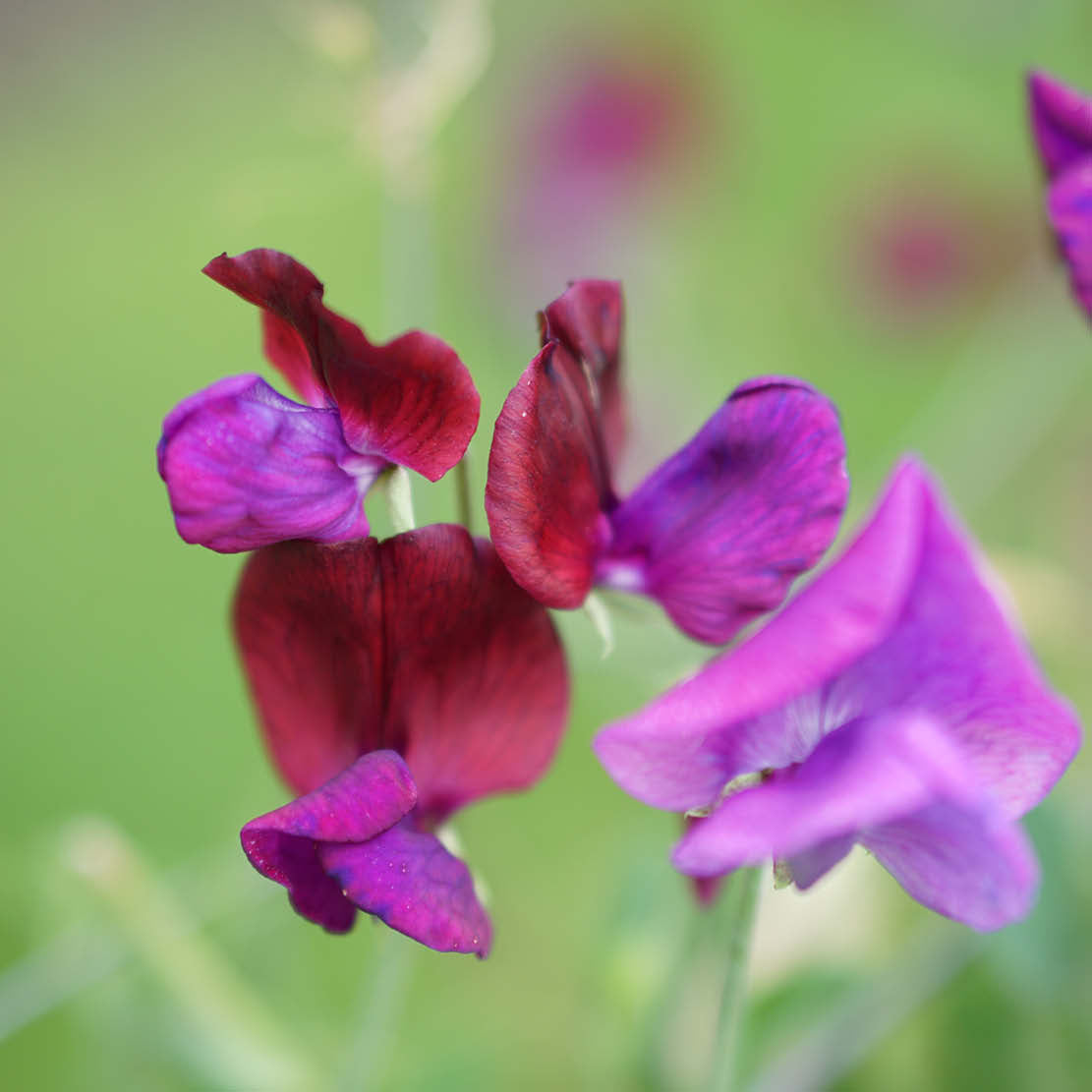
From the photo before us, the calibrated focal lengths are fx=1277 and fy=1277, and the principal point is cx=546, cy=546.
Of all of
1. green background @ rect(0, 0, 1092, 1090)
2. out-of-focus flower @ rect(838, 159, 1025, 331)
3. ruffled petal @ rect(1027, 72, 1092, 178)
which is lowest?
green background @ rect(0, 0, 1092, 1090)

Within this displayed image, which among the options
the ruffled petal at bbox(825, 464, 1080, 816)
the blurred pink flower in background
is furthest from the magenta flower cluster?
the blurred pink flower in background

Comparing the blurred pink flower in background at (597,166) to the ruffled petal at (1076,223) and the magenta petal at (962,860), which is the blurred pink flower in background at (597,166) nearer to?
the ruffled petal at (1076,223)

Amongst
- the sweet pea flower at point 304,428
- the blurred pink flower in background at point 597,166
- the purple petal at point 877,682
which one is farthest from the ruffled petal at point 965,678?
the blurred pink flower in background at point 597,166

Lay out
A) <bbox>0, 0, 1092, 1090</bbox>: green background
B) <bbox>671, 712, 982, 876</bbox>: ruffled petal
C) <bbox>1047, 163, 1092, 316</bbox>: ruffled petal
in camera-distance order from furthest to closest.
→ <bbox>0, 0, 1092, 1090</bbox>: green background < <bbox>1047, 163, 1092, 316</bbox>: ruffled petal < <bbox>671, 712, 982, 876</bbox>: ruffled petal

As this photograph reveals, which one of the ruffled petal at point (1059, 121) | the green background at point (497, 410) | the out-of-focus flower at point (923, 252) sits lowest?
the green background at point (497, 410)

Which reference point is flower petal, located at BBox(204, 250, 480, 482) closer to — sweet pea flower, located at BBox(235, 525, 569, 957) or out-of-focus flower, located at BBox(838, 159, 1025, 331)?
sweet pea flower, located at BBox(235, 525, 569, 957)

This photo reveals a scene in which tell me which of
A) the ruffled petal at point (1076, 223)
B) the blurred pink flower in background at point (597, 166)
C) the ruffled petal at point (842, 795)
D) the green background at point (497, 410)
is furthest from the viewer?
the blurred pink flower in background at point (597, 166)
